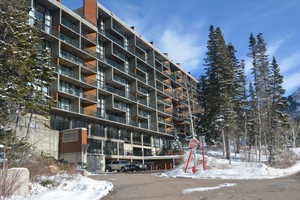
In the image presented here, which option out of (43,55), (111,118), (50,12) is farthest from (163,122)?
(43,55)

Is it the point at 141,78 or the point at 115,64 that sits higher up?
the point at 115,64

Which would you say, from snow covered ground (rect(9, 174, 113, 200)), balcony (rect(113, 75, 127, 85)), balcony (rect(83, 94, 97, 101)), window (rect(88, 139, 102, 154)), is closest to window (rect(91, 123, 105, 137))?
window (rect(88, 139, 102, 154))

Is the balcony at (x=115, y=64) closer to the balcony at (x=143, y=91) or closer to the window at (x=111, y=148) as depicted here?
the balcony at (x=143, y=91)

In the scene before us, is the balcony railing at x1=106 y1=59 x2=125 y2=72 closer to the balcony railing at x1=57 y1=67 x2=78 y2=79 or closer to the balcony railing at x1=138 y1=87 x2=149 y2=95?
the balcony railing at x1=138 y1=87 x2=149 y2=95

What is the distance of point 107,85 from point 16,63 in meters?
39.4

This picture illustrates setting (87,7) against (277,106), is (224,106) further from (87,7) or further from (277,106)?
(87,7)

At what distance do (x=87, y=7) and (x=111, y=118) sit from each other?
21052 mm

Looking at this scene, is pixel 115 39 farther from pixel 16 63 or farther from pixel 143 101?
pixel 16 63

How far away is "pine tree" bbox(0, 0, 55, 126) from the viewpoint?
1647 cm

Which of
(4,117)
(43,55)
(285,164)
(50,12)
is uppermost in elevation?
(50,12)

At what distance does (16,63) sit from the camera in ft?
54.0

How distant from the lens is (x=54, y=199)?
970 centimetres

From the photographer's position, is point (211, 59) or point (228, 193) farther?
point (211, 59)

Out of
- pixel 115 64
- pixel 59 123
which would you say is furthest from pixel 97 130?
pixel 115 64
